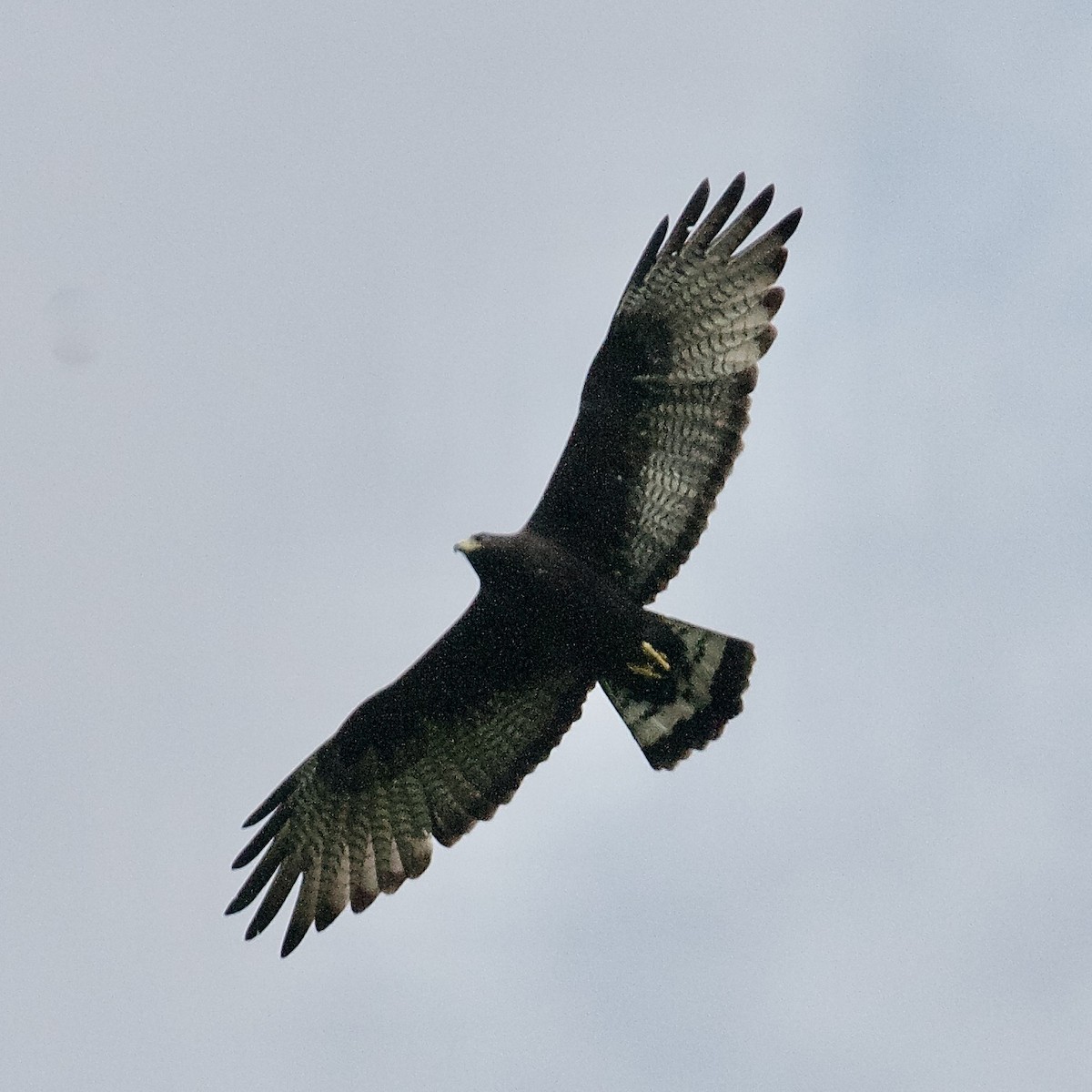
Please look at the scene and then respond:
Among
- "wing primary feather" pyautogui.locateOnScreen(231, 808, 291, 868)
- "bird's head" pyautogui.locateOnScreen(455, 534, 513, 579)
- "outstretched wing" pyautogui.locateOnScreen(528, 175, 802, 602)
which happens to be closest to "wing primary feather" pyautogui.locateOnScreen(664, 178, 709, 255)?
"outstretched wing" pyautogui.locateOnScreen(528, 175, 802, 602)

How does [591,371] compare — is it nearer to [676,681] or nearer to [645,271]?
[645,271]

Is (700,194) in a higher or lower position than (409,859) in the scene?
higher

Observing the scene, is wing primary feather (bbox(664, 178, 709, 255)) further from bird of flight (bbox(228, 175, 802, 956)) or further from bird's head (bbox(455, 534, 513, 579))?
bird's head (bbox(455, 534, 513, 579))

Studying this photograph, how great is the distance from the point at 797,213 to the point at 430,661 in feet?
12.3

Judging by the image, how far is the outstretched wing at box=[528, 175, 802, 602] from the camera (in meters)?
11.1

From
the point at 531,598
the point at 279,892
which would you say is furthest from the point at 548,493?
the point at 279,892

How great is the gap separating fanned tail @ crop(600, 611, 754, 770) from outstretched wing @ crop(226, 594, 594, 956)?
422 millimetres

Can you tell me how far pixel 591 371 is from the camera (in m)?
11.2

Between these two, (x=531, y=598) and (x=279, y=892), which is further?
(x=279, y=892)

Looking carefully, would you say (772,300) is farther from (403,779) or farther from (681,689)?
(403,779)

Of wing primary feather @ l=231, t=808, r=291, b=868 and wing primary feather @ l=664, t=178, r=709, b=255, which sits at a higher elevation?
wing primary feather @ l=664, t=178, r=709, b=255

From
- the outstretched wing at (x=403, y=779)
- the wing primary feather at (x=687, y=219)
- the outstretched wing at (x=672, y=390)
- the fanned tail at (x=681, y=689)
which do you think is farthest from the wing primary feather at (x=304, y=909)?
the wing primary feather at (x=687, y=219)

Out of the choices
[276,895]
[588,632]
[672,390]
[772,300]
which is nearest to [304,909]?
[276,895]

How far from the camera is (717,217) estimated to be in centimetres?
1107
